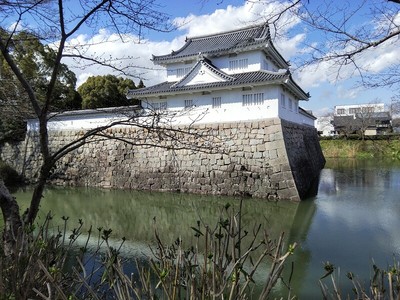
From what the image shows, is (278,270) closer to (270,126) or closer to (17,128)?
(270,126)

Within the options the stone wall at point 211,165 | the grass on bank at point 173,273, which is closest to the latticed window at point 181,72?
the stone wall at point 211,165

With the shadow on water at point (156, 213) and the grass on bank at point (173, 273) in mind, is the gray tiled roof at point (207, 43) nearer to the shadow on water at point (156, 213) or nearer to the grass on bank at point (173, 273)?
the shadow on water at point (156, 213)

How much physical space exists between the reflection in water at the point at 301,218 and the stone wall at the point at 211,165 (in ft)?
1.84

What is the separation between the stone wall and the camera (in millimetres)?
9852

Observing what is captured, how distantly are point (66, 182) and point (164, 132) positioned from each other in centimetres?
1214

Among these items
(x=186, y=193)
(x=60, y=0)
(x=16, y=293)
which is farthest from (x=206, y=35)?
Result: (x=16, y=293)

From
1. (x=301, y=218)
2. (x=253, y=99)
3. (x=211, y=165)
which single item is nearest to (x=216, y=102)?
(x=253, y=99)

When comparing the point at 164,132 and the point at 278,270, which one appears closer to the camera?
the point at 278,270

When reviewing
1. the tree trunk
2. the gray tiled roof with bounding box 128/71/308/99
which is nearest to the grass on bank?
the tree trunk

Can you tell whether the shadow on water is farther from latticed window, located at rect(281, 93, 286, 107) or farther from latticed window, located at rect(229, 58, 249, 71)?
latticed window, located at rect(229, 58, 249, 71)

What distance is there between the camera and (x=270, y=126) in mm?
10242

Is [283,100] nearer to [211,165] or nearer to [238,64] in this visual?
[238,64]

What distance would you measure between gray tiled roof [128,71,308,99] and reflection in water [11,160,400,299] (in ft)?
11.6

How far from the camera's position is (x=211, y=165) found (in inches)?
425
